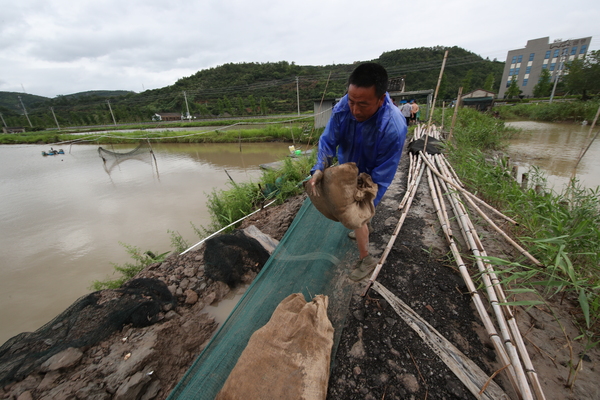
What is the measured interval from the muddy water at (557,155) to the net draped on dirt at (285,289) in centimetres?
373

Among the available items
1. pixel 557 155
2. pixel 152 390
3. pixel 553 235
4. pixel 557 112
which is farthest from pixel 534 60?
pixel 152 390

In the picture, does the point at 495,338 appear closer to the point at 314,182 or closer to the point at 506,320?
A: the point at 506,320

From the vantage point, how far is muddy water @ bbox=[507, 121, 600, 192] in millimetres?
4961

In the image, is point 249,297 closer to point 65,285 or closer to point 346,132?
point 346,132

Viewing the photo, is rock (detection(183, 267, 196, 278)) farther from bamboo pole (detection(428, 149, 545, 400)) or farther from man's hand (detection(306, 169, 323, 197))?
bamboo pole (detection(428, 149, 545, 400))

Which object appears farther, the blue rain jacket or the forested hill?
the forested hill

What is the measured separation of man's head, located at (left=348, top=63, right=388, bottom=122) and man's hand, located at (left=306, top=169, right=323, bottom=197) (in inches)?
18.6

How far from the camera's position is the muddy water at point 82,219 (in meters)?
2.96

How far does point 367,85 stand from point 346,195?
2.10ft

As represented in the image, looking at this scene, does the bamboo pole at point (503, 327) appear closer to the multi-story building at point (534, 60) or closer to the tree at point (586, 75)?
the tree at point (586, 75)

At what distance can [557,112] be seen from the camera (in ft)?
42.3

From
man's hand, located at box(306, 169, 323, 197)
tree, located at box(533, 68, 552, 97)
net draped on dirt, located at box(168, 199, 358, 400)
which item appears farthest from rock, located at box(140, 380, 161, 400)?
Result: tree, located at box(533, 68, 552, 97)

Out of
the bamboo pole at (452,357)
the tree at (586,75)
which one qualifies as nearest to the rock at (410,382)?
the bamboo pole at (452,357)

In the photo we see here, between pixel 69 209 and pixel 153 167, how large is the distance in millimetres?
3763
